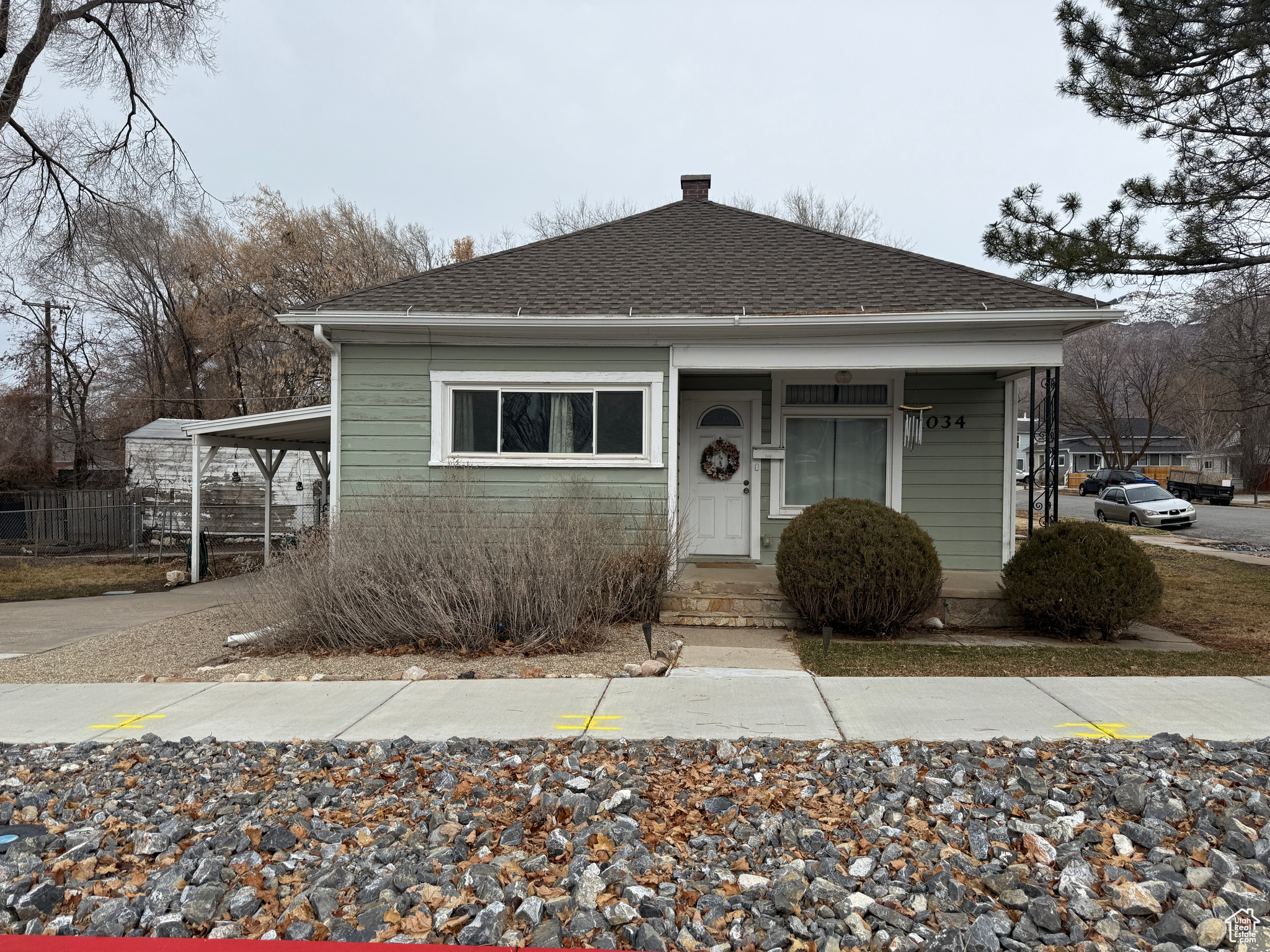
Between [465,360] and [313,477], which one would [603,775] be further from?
[313,477]

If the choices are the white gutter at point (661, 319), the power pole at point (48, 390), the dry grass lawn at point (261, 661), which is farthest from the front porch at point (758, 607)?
the power pole at point (48, 390)

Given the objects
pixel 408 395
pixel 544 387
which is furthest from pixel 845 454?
pixel 408 395

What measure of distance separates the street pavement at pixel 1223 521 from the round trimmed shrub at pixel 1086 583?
7.95 m

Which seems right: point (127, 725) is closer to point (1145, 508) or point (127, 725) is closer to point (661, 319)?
point (661, 319)

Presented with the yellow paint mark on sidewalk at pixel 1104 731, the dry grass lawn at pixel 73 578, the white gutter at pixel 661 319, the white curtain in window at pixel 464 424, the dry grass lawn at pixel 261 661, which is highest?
the white gutter at pixel 661 319

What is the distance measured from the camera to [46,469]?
27.1 m

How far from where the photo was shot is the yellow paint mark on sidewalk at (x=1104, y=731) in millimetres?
4598

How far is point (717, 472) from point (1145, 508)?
20.1m

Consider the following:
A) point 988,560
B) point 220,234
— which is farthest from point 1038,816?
point 220,234

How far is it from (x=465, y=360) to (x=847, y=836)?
7.41 metres

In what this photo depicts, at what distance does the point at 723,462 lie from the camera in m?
10.6

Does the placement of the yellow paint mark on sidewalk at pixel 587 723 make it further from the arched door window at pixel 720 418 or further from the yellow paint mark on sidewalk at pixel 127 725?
the arched door window at pixel 720 418

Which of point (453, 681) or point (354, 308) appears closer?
point (453, 681)

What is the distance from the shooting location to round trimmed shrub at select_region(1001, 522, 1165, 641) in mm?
7695
